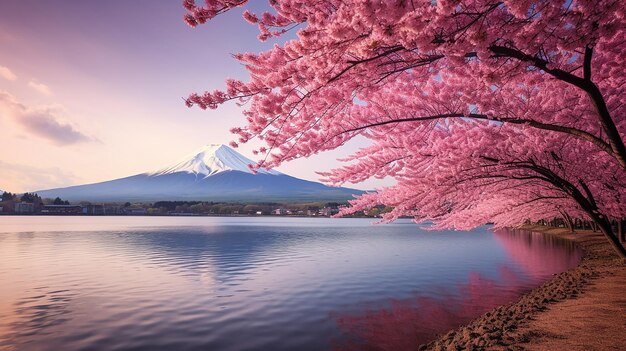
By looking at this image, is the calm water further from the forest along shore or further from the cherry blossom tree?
the cherry blossom tree

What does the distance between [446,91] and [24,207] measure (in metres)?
212

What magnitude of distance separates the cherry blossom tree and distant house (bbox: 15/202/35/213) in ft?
677

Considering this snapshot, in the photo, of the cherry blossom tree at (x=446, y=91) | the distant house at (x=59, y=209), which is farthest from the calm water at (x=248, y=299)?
the distant house at (x=59, y=209)

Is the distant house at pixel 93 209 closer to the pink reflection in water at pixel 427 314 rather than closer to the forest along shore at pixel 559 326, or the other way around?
the pink reflection in water at pixel 427 314

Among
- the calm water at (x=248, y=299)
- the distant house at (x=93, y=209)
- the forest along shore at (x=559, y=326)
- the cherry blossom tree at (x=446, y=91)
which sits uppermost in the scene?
the cherry blossom tree at (x=446, y=91)

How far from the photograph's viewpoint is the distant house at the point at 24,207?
17038 cm

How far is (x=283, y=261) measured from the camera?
99.8ft

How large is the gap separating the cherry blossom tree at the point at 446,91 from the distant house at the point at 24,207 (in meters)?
206

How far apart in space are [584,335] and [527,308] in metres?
4.01

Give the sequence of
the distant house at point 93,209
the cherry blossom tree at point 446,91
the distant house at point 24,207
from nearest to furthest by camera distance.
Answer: the cherry blossom tree at point 446,91
the distant house at point 24,207
the distant house at point 93,209

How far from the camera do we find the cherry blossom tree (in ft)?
13.1

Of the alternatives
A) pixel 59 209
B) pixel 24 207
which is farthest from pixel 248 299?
pixel 24 207

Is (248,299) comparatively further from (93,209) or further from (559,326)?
(93,209)

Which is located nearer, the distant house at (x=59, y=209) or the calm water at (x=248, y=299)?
the calm water at (x=248, y=299)
